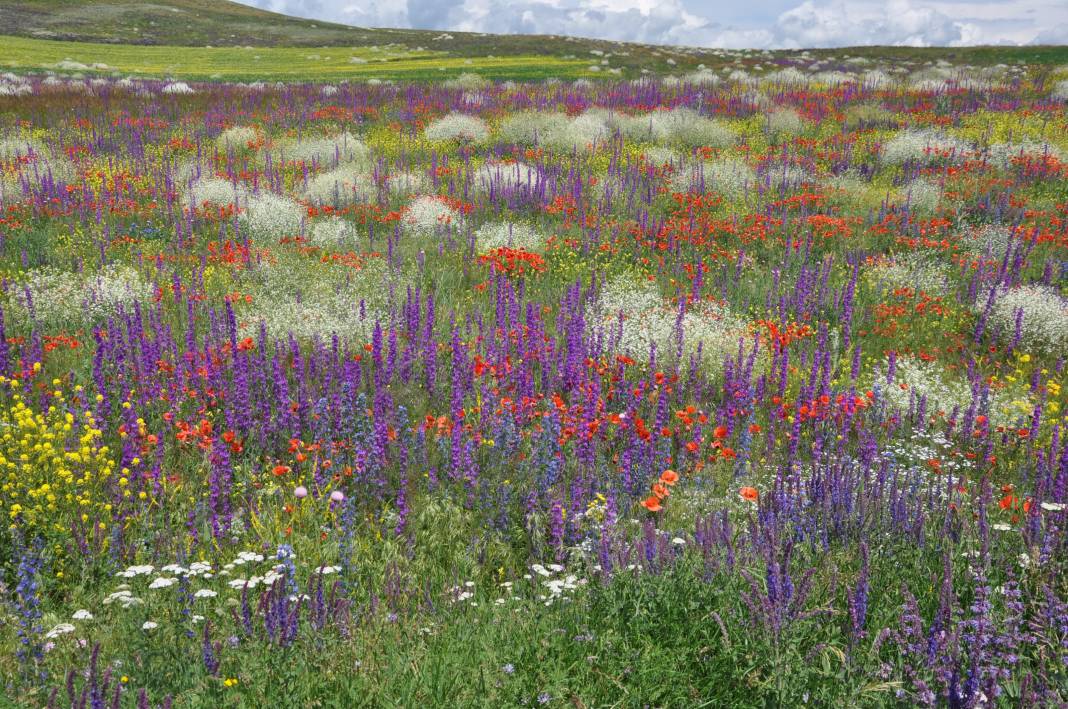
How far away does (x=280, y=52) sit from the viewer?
65.8 meters

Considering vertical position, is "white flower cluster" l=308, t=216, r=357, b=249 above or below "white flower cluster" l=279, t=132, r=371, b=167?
below

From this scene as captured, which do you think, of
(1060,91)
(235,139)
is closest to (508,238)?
(235,139)

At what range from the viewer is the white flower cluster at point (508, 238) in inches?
366

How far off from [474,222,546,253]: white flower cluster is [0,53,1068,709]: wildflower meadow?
0.11 meters

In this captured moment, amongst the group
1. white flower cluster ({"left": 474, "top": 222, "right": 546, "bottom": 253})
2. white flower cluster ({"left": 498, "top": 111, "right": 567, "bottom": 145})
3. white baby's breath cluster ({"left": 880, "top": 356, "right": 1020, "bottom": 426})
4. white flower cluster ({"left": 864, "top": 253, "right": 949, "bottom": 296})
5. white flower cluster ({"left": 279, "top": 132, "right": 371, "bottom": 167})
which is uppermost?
white flower cluster ({"left": 498, "top": 111, "right": 567, "bottom": 145})

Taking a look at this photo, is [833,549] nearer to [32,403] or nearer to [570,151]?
[32,403]

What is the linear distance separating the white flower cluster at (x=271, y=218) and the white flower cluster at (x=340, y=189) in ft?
2.86

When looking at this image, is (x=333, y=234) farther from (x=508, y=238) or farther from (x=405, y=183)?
(x=405, y=183)

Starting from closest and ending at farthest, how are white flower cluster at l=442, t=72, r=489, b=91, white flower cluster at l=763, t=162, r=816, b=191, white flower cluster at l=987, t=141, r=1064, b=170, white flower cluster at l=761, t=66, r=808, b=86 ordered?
white flower cluster at l=763, t=162, r=816, b=191
white flower cluster at l=987, t=141, r=1064, b=170
white flower cluster at l=442, t=72, r=489, b=91
white flower cluster at l=761, t=66, r=808, b=86

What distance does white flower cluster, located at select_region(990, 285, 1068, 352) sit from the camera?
6.67 m

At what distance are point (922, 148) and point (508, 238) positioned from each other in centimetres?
1048

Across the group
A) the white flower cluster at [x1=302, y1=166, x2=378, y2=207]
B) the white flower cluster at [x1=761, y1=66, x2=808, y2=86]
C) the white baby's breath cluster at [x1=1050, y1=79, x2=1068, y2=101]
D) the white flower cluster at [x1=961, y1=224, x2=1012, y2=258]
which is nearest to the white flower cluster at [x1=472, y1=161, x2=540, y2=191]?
the white flower cluster at [x1=302, y1=166, x2=378, y2=207]

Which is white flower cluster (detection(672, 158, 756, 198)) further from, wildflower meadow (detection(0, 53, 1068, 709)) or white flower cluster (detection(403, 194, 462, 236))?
white flower cluster (detection(403, 194, 462, 236))

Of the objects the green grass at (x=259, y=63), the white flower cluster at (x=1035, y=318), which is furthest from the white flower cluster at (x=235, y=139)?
the green grass at (x=259, y=63)
